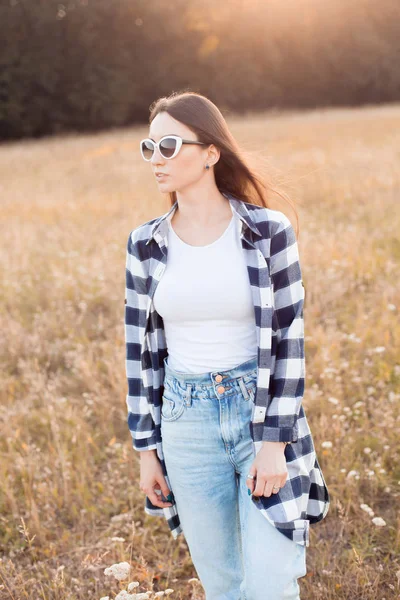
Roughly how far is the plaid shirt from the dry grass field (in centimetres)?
61

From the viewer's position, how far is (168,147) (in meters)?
2.33

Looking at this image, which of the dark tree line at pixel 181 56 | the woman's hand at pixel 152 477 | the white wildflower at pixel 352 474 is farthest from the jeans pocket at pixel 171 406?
the dark tree line at pixel 181 56

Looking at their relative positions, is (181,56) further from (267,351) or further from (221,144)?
(267,351)

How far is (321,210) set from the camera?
29.0 ft

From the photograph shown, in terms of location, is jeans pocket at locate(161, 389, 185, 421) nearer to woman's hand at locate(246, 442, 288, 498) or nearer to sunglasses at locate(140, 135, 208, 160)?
woman's hand at locate(246, 442, 288, 498)

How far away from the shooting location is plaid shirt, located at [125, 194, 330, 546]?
86.5 inches

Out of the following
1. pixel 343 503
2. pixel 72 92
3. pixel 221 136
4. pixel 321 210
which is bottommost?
pixel 343 503

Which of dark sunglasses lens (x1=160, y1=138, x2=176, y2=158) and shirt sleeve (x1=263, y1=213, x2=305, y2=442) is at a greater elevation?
dark sunglasses lens (x1=160, y1=138, x2=176, y2=158)

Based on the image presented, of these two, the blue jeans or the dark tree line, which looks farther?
the dark tree line

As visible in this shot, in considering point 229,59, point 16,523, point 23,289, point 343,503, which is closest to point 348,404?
point 343,503

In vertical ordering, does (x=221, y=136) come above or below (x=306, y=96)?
below

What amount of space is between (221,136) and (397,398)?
240 centimetres

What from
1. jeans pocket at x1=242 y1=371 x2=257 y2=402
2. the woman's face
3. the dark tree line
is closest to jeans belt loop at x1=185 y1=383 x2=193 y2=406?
jeans pocket at x1=242 y1=371 x2=257 y2=402

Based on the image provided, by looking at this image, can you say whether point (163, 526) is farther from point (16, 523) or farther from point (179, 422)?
point (179, 422)
